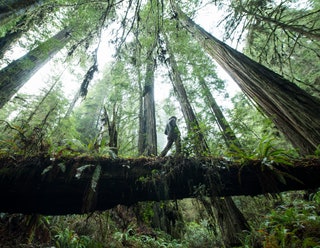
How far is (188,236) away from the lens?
5.84 m

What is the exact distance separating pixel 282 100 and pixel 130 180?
276 centimetres

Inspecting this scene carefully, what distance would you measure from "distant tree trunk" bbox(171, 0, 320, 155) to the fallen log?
0.40m

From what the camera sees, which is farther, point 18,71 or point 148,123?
point 148,123

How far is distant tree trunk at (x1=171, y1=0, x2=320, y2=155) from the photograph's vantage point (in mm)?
2797

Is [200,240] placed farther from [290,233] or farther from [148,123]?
[148,123]

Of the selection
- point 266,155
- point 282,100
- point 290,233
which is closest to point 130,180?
point 266,155

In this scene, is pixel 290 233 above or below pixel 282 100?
below

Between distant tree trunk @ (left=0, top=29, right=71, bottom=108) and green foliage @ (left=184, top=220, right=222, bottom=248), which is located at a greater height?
distant tree trunk @ (left=0, top=29, right=71, bottom=108)

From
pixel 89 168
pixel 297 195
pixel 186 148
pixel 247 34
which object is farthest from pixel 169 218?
pixel 247 34

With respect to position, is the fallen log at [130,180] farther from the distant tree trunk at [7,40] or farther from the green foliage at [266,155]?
the distant tree trunk at [7,40]

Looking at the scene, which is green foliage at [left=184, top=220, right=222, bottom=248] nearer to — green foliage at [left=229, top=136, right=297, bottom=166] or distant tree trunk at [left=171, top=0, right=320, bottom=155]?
green foliage at [left=229, top=136, right=297, bottom=166]

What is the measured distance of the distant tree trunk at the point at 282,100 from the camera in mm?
2797

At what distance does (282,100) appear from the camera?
3.15 metres

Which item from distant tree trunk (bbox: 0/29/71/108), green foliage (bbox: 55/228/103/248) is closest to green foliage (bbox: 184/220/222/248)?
green foliage (bbox: 55/228/103/248)
